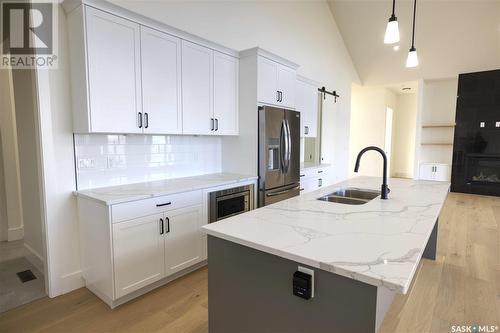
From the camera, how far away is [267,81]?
133 inches

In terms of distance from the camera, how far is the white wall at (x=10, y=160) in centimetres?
334

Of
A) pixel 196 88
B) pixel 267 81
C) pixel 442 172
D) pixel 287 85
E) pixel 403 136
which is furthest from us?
pixel 403 136

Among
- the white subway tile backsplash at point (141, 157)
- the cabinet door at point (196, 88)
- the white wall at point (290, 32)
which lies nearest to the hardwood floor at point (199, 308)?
the white subway tile backsplash at point (141, 157)

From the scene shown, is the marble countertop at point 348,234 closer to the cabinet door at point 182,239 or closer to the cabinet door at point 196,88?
the cabinet door at point 182,239

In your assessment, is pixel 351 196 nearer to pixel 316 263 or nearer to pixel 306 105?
pixel 316 263

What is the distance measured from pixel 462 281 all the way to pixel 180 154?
3040 millimetres

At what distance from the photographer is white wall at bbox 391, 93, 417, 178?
9508mm

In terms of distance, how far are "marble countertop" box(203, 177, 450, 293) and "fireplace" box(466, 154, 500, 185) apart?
5.74 meters

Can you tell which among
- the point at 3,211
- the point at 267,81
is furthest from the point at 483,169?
the point at 3,211

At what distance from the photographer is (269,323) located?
1.28 meters

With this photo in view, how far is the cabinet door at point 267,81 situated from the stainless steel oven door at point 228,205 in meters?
1.17

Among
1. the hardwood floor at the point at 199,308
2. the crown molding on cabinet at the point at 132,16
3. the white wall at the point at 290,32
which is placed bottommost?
the hardwood floor at the point at 199,308

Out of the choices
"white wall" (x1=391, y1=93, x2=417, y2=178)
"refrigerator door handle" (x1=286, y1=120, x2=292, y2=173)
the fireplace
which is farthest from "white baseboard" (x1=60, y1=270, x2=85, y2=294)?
"white wall" (x1=391, y1=93, x2=417, y2=178)

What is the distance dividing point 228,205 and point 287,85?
1852 millimetres
